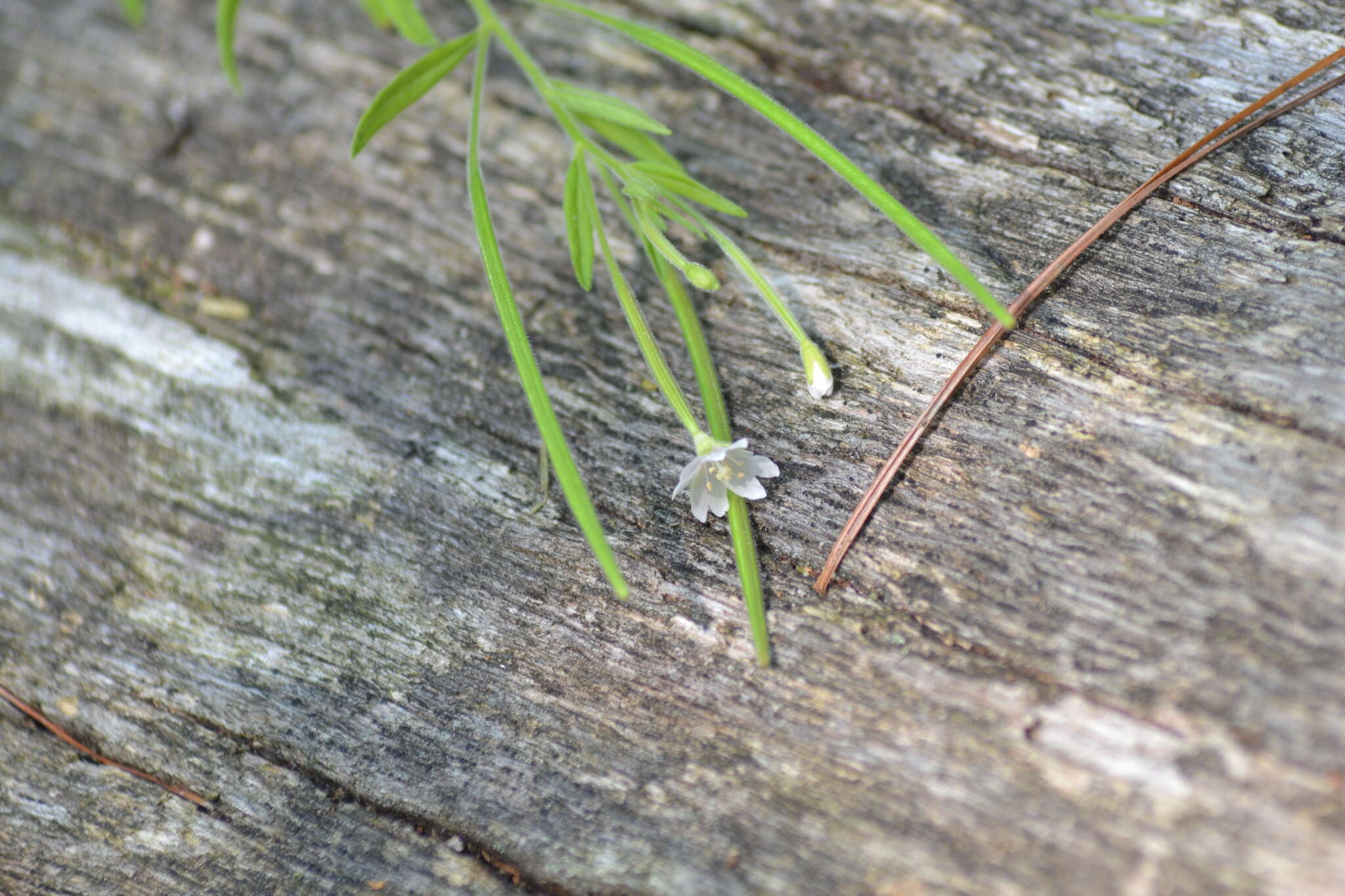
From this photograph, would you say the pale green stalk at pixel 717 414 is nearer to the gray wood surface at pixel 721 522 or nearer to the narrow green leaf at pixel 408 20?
the gray wood surface at pixel 721 522

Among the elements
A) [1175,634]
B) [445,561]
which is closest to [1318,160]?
[1175,634]

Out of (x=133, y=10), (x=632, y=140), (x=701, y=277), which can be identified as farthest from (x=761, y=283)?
(x=133, y=10)

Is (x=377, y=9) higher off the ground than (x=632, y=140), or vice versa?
(x=377, y=9)

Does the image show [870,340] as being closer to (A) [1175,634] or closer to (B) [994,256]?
(B) [994,256]

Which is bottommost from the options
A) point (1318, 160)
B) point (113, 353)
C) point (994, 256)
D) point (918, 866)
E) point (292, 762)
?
point (292, 762)

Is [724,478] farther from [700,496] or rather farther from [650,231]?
[650,231]

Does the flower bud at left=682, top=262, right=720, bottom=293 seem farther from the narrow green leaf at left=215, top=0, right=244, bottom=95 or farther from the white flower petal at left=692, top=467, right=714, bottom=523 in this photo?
the narrow green leaf at left=215, top=0, right=244, bottom=95
